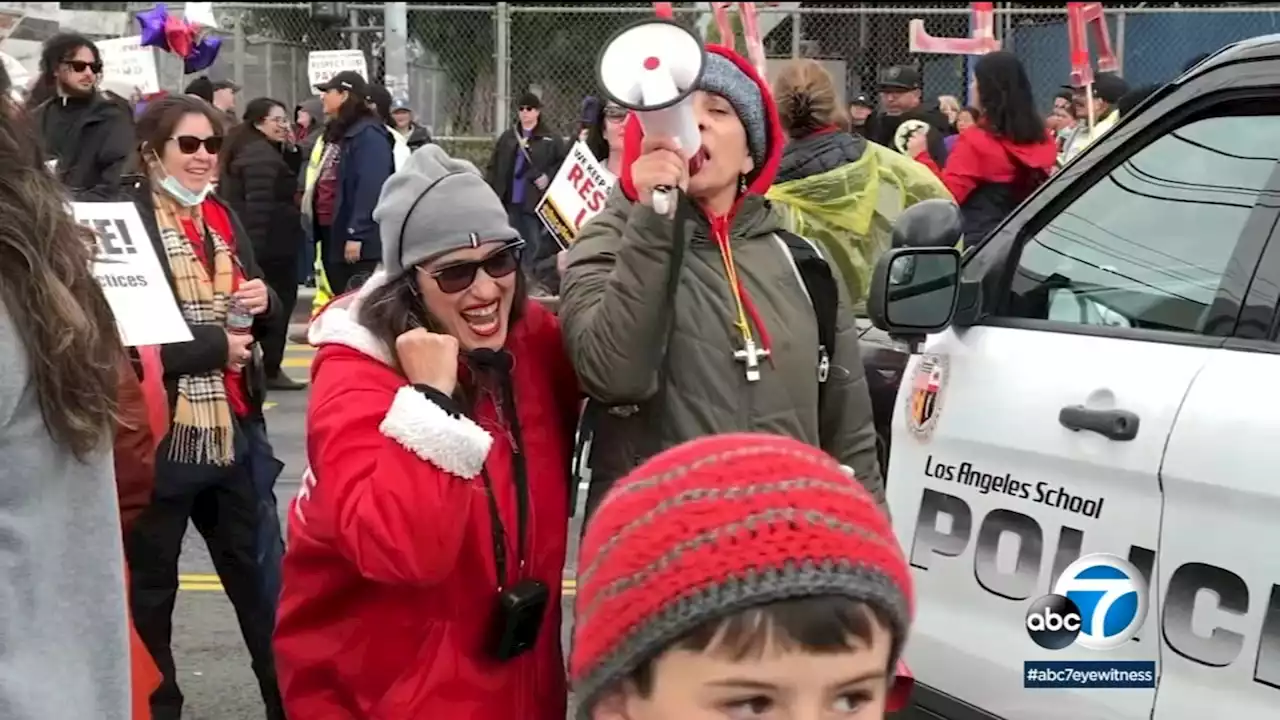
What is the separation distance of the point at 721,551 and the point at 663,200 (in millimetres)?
1221

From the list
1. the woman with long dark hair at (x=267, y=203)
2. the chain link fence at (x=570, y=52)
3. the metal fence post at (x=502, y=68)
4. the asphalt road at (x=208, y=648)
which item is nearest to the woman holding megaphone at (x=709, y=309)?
the asphalt road at (x=208, y=648)

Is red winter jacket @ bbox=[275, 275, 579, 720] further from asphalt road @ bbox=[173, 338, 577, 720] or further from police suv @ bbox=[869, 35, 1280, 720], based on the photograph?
asphalt road @ bbox=[173, 338, 577, 720]

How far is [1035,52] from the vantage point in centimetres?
1872

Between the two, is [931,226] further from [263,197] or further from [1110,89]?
[1110,89]

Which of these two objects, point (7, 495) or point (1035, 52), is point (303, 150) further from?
point (7, 495)

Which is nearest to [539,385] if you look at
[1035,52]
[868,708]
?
[868,708]

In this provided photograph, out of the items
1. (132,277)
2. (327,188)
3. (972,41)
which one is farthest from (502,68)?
(132,277)

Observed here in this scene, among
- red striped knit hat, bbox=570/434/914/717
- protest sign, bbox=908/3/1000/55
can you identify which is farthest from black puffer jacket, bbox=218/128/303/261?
red striped knit hat, bbox=570/434/914/717

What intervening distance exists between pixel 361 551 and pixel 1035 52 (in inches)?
691

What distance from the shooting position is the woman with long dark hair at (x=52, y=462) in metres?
2.24

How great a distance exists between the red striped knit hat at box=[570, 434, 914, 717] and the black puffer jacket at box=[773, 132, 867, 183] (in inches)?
152

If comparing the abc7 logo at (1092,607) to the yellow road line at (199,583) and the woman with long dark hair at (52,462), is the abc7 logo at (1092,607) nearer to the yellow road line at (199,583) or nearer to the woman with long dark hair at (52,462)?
the woman with long dark hair at (52,462)

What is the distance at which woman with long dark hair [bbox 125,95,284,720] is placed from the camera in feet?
14.1

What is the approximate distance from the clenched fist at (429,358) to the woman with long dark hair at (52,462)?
1.54 feet
